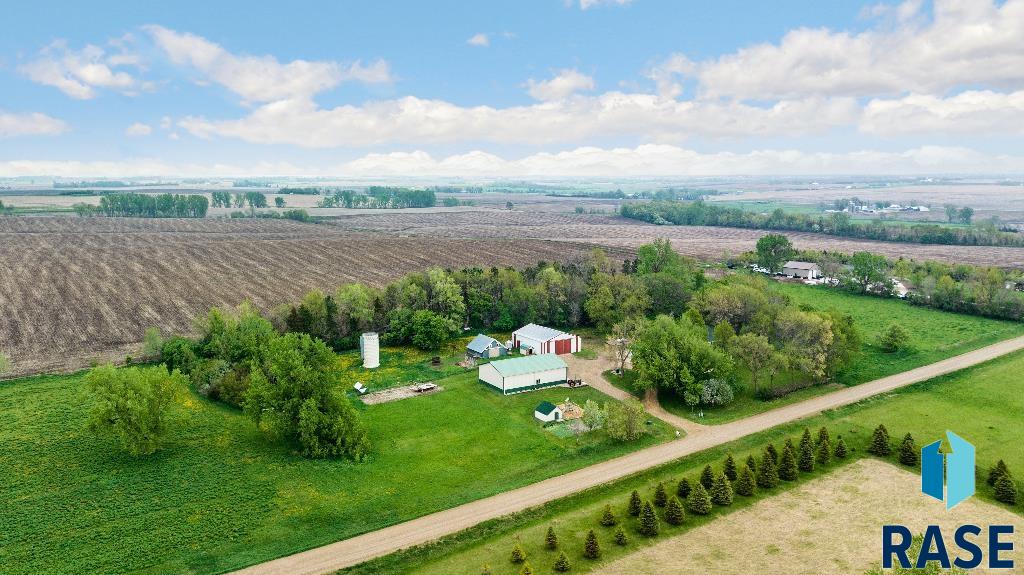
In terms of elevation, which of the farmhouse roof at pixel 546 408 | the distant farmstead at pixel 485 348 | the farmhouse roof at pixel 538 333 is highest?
the farmhouse roof at pixel 538 333

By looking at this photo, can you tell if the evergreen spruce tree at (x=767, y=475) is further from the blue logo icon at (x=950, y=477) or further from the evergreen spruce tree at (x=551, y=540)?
the evergreen spruce tree at (x=551, y=540)

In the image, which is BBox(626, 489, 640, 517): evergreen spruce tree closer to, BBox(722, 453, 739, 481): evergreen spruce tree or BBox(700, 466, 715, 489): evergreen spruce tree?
BBox(700, 466, 715, 489): evergreen spruce tree

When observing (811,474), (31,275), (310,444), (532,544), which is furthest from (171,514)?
(31,275)

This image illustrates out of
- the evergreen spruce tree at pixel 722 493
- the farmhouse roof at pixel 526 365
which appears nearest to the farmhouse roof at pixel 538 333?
the farmhouse roof at pixel 526 365

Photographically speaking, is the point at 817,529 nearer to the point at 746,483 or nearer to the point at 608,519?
the point at 746,483

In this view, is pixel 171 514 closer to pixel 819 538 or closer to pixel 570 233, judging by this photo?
pixel 819 538

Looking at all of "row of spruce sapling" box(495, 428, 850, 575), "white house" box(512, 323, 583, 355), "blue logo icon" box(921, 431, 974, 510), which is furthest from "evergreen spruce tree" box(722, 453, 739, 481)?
"white house" box(512, 323, 583, 355)
